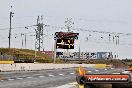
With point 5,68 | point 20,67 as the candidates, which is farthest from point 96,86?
point 20,67

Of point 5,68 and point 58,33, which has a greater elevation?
point 58,33

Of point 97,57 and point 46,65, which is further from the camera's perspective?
point 97,57

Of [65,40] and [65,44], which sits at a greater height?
[65,40]

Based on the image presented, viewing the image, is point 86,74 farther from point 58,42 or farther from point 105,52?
point 105,52

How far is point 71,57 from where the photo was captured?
178 meters

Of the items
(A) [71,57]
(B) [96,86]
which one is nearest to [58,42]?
(B) [96,86]

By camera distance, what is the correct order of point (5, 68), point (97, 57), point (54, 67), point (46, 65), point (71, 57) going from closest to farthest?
point (5, 68) → point (46, 65) → point (54, 67) → point (71, 57) → point (97, 57)

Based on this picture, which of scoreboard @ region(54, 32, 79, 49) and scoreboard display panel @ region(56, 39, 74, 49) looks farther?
scoreboard @ region(54, 32, 79, 49)

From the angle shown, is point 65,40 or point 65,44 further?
point 65,40

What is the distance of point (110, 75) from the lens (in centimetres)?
848

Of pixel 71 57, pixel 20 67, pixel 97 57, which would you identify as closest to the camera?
pixel 20 67

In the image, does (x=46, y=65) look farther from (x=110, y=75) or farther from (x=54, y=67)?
(x=110, y=75)

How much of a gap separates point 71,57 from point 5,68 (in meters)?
121

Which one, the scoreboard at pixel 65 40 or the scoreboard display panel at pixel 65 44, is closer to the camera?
the scoreboard display panel at pixel 65 44
